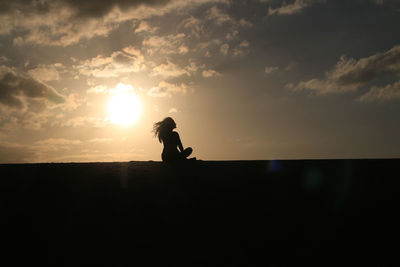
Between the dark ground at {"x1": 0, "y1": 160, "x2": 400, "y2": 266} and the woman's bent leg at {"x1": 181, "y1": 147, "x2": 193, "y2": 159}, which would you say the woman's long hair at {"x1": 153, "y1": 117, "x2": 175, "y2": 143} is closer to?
the woman's bent leg at {"x1": 181, "y1": 147, "x2": 193, "y2": 159}

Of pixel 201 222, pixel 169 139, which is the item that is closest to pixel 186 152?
pixel 169 139

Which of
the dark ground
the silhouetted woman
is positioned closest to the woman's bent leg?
the silhouetted woman

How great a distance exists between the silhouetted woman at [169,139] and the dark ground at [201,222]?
4.07 metres

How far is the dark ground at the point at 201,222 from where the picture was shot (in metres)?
2.70

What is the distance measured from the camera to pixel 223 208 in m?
4.07

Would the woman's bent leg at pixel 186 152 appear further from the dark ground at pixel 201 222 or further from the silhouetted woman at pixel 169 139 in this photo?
the dark ground at pixel 201 222

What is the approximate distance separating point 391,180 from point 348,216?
9.44 feet

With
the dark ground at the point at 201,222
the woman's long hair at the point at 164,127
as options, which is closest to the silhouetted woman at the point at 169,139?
the woman's long hair at the point at 164,127

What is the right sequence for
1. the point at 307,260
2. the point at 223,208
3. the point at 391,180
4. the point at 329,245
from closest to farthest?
the point at 307,260 → the point at 329,245 → the point at 223,208 → the point at 391,180

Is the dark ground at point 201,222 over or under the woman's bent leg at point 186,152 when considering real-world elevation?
under

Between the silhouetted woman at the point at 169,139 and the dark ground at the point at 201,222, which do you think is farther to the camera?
the silhouetted woman at the point at 169,139

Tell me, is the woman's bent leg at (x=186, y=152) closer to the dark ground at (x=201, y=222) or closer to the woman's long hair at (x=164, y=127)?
the woman's long hair at (x=164, y=127)

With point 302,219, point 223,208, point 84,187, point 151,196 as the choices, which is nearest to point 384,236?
point 302,219

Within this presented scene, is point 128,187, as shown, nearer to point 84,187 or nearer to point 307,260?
point 84,187
